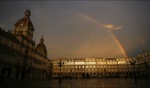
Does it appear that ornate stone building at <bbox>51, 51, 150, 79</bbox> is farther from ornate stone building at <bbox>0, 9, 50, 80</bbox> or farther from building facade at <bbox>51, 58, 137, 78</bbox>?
ornate stone building at <bbox>0, 9, 50, 80</bbox>

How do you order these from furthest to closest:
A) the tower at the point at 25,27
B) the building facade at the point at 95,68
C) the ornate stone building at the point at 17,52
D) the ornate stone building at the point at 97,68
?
the building facade at the point at 95,68, the ornate stone building at the point at 97,68, the tower at the point at 25,27, the ornate stone building at the point at 17,52

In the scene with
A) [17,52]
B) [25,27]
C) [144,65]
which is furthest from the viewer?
[144,65]

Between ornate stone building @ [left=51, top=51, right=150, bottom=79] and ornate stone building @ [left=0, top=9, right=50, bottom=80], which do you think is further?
ornate stone building @ [left=51, top=51, right=150, bottom=79]

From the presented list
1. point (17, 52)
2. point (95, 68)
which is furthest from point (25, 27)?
point (95, 68)

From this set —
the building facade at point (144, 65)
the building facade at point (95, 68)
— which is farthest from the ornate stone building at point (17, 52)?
the building facade at point (144, 65)

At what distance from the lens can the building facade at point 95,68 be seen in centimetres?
10694

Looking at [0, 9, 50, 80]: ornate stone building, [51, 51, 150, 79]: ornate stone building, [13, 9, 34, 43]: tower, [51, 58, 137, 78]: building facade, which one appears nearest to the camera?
[0, 9, 50, 80]: ornate stone building

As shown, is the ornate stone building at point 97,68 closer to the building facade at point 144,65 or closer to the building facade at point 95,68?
the building facade at point 95,68

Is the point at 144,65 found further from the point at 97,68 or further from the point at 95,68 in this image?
the point at 95,68

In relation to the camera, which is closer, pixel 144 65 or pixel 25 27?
pixel 25 27

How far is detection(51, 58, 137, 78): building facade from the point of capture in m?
107

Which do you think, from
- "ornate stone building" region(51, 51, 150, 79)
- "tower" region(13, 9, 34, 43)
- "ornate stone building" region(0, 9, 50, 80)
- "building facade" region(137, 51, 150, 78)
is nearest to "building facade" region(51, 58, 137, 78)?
"ornate stone building" region(51, 51, 150, 79)

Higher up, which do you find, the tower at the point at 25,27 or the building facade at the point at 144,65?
the tower at the point at 25,27

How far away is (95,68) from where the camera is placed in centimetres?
10969
